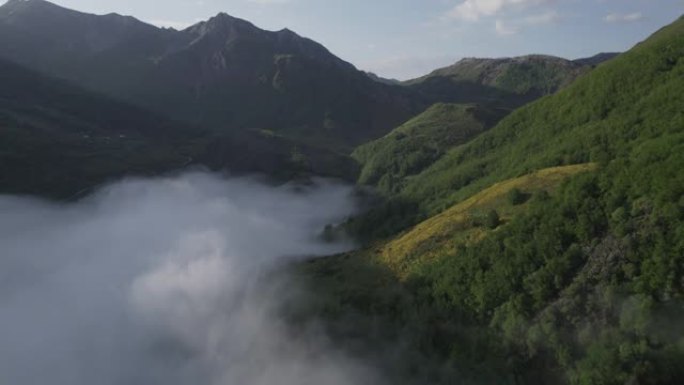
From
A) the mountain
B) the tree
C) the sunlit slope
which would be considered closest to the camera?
the mountain

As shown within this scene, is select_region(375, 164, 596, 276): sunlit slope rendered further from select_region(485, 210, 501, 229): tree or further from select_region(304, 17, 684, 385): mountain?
select_region(304, 17, 684, 385): mountain

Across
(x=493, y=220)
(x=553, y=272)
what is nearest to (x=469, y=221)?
(x=493, y=220)

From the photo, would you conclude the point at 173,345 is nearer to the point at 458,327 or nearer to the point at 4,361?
the point at 4,361

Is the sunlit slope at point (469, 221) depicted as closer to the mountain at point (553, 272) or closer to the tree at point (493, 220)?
the tree at point (493, 220)

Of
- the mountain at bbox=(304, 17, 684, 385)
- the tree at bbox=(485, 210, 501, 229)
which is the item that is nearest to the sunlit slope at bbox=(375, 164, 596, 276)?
the tree at bbox=(485, 210, 501, 229)

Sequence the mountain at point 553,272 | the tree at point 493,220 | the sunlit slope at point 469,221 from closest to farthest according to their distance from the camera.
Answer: the mountain at point 553,272, the tree at point 493,220, the sunlit slope at point 469,221

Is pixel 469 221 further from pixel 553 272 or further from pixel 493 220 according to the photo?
pixel 553 272

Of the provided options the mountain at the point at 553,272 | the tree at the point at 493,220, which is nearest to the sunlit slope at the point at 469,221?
the tree at the point at 493,220

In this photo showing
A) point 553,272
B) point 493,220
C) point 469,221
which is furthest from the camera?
point 469,221
